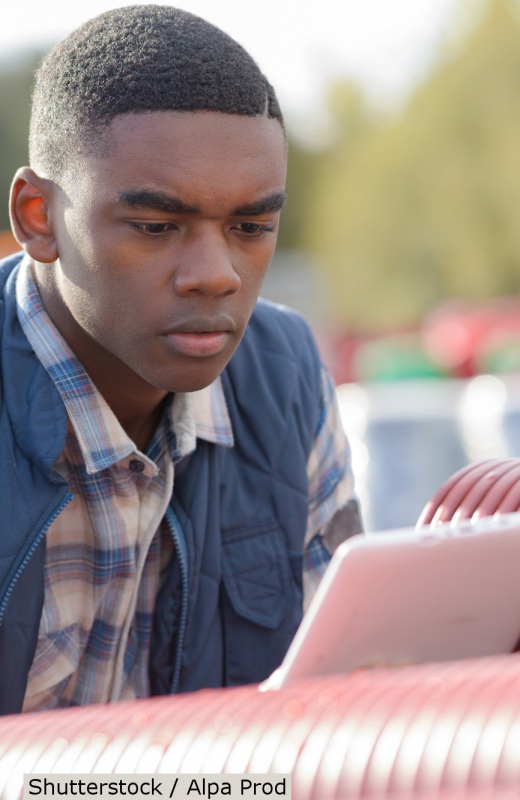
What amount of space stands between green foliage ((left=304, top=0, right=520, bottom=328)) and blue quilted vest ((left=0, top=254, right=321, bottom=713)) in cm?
1935

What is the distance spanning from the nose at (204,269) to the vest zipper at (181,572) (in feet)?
1.72

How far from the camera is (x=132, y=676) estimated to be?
2.30 m

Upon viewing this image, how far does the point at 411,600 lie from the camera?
4.65ft

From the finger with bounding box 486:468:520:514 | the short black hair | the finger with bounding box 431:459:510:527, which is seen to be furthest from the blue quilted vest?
the finger with bounding box 486:468:520:514

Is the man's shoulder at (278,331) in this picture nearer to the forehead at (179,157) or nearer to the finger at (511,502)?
the forehead at (179,157)

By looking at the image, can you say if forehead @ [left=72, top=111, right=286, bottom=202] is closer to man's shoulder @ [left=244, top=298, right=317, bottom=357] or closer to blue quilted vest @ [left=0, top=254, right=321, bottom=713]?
blue quilted vest @ [left=0, top=254, right=321, bottom=713]

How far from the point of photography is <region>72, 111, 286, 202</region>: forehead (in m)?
1.86

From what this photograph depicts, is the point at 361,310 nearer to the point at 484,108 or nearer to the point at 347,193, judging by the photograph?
the point at 347,193

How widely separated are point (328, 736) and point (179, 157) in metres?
1.04

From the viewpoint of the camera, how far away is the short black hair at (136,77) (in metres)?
1.91

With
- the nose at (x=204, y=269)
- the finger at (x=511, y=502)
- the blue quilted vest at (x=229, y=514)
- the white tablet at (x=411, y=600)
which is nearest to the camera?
the white tablet at (x=411, y=600)

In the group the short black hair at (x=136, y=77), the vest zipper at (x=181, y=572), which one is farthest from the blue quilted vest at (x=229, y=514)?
the short black hair at (x=136, y=77)

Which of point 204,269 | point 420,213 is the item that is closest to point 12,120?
point 420,213

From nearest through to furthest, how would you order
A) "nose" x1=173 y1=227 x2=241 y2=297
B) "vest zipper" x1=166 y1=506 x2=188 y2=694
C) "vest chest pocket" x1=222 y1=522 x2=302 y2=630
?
"nose" x1=173 y1=227 x2=241 y2=297
"vest zipper" x1=166 y1=506 x2=188 y2=694
"vest chest pocket" x1=222 y1=522 x2=302 y2=630
